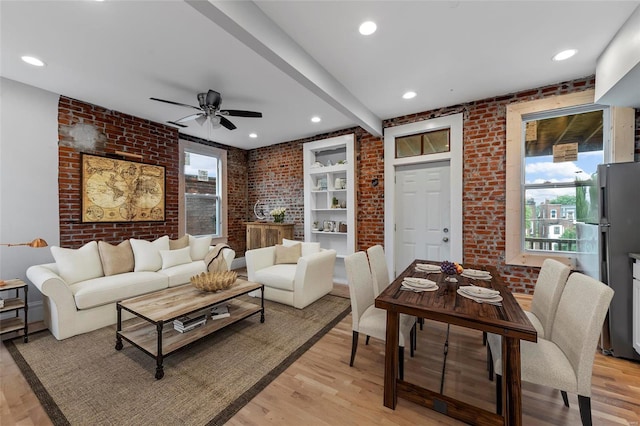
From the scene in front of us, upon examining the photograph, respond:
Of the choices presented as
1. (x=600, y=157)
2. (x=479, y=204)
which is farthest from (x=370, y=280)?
(x=600, y=157)

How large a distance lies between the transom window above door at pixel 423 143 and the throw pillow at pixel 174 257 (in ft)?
12.5

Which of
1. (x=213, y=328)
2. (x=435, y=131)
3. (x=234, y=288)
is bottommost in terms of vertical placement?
(x=213, y=328)

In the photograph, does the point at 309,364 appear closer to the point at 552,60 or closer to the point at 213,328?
the point at 213,328

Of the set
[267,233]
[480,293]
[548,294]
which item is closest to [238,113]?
[267,233]

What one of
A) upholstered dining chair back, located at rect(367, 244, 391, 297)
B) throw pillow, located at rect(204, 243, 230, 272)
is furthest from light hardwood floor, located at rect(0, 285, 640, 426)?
throw pillow, located at rect(204, 243, 230, 272)

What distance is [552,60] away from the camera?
2623 millimetres

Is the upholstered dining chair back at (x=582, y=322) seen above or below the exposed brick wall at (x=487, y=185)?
below

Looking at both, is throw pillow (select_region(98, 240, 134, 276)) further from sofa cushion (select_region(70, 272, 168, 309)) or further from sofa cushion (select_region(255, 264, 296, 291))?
sofa cushion (select_region(255, 264, 296, 291))

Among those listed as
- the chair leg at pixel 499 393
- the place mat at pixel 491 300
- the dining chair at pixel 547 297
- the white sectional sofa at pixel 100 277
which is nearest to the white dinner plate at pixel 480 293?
the place mat at pixel 491 300

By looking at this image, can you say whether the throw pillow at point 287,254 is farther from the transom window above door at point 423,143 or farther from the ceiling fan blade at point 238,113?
the transom window above door at point 423,143

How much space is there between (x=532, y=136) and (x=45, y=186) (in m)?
6.33

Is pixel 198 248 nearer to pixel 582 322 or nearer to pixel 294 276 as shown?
pixel 294 276

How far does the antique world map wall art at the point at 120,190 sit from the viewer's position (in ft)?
11.7

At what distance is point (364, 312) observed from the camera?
222 centimetres
